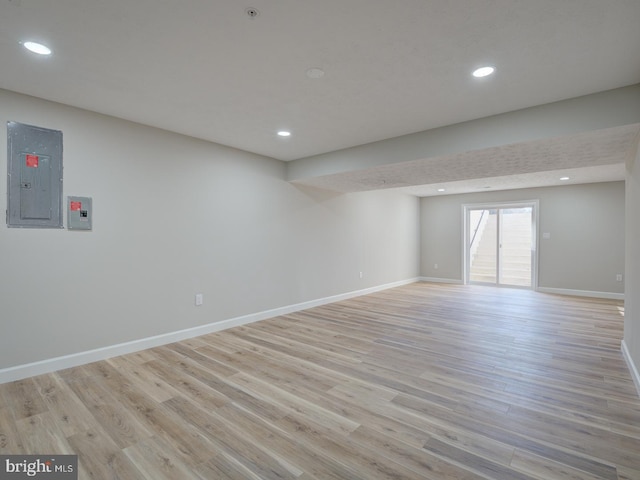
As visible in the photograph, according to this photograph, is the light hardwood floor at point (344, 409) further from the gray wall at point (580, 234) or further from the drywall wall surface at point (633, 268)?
the gray wall at point (580, 234)

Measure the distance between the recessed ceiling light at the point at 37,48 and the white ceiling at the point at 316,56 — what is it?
45 millimetres

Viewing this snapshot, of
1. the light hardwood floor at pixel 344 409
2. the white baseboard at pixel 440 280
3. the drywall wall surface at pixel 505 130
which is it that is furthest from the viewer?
the white baseboard at pixel 440 280

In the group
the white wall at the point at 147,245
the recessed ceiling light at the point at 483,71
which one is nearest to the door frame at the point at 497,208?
the white wall at the point at 147,245

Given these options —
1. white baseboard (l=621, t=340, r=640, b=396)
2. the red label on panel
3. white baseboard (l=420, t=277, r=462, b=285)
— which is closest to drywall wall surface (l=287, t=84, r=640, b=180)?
white baseboard (l=621, t=340, r=640, b=396)

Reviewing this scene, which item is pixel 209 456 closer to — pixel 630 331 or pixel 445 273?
pixel 630 331

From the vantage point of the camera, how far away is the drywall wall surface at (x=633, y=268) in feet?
8.29

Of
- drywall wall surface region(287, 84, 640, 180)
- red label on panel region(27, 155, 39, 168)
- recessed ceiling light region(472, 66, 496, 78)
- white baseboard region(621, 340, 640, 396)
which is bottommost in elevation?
white baseboard region(621, 340, 640, 396)

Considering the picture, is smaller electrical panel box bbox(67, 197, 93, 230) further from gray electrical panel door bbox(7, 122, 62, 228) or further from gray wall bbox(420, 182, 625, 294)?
gray wall bbox(420, 182, 625, 294)

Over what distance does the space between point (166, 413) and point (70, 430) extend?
547mm

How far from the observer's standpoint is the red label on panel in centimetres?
271

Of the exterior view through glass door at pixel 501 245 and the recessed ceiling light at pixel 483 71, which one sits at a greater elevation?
the recessed ceiling light at pixel 483 71

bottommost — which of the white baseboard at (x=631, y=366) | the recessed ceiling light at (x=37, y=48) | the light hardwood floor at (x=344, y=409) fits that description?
the light hardwood floor at (x=344, y=409)

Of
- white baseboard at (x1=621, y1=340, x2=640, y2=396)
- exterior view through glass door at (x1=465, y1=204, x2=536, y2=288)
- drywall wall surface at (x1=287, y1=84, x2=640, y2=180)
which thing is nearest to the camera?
white baseboard at (x1=621, y1=340, x2=640, y2=396)

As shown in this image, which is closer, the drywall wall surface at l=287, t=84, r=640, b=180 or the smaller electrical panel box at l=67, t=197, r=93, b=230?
the drywall wall surface at l=287, t=84, r=640, b=180
